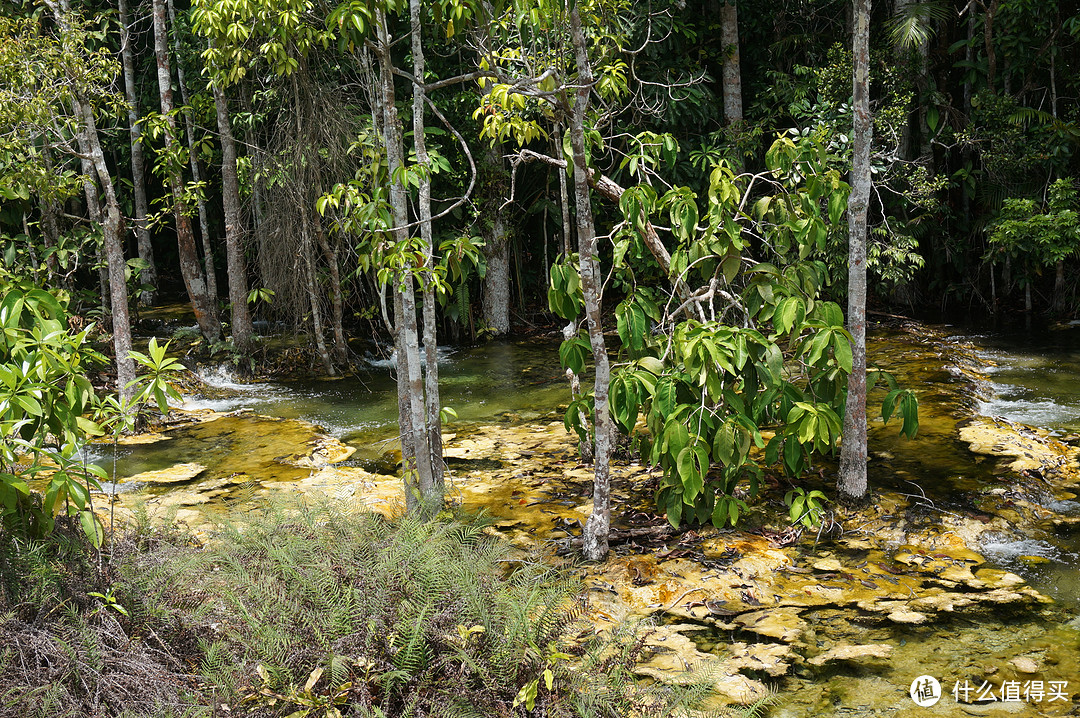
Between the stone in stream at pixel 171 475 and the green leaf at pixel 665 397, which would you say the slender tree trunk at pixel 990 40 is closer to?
the green leaf at pixel 665 397

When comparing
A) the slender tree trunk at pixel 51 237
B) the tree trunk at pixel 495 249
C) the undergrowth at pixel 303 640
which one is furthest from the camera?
the tree trunk at pixel 495 249

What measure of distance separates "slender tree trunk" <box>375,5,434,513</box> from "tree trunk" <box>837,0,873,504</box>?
7.92 ft

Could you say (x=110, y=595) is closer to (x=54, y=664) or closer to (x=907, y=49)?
(x=54, y=664)

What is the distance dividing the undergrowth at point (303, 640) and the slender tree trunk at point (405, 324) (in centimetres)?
108

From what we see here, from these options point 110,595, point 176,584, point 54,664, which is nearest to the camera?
point 54,664

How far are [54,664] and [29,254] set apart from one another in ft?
24.9

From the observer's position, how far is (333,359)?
9.55m

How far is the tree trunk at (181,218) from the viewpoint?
8.63 metres

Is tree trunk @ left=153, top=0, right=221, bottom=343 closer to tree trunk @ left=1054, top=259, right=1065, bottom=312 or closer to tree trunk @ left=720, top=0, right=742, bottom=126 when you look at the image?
tree trunk @ left=720, top=0, right=742, bottom=126

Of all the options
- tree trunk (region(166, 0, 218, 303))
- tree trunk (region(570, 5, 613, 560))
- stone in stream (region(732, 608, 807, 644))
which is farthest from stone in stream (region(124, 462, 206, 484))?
stone in stream (region(732, 608, 807, 644))

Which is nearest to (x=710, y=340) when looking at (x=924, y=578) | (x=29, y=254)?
(x=924, y=578)

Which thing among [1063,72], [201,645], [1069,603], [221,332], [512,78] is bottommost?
[1069,603]

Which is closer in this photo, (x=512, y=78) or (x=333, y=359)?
(x=512, y=78)

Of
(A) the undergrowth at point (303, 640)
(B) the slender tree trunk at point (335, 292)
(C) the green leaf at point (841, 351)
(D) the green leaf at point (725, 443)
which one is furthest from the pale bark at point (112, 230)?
(C) the green leaf at point (841, 351)
